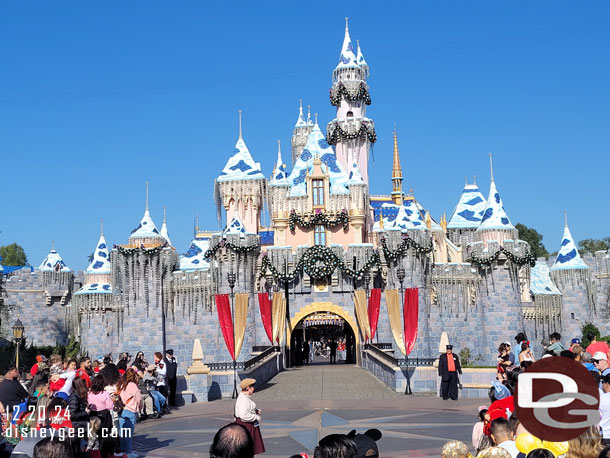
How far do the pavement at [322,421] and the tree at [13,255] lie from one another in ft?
190

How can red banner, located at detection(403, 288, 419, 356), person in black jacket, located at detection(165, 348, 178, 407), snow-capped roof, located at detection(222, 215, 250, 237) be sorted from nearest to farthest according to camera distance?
person in black jacket, located at detection(165, 348, 178, 407)
red banner, located at detection(403, 288, 419, 356)
snow-capped roof, located at detection(222, 215, 250, 237)

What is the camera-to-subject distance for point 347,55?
45.6 metres

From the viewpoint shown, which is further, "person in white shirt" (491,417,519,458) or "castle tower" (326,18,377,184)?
"castle tower" (326,18,377,184)

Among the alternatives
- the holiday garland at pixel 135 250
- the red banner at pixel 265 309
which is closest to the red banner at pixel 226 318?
the red banner at pixel 265 309

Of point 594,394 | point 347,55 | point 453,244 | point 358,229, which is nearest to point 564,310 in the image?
point 453,244

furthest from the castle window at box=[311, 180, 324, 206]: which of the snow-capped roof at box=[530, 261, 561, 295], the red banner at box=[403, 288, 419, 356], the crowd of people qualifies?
the crowd of people

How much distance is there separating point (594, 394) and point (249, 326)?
3101 cm

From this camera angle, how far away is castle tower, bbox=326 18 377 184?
44125mm

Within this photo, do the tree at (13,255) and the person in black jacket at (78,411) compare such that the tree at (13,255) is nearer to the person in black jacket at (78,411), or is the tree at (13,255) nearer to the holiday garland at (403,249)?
the holiday garland at (403,249)

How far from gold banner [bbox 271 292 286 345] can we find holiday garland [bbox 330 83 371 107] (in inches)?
608

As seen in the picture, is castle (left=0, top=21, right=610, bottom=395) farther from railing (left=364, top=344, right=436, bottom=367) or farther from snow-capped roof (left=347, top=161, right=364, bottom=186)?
railing (left=364, top=344, right=436, bottom=367)

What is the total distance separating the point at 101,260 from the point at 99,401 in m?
32.1

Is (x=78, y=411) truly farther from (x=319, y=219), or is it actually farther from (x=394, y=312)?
(x=319, y=219)
